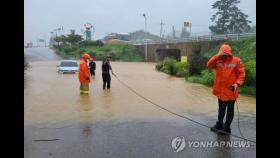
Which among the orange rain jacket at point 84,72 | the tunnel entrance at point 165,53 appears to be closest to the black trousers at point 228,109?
the orange rain jacket at point 84,72

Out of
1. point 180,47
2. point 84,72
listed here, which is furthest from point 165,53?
point 84,72

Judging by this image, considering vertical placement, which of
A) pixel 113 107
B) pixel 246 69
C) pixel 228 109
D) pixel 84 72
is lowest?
pixel 113 107

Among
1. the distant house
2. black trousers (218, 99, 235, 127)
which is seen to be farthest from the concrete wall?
black trousers (218, 99, 235, 127)

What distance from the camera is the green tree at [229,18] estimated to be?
212ft

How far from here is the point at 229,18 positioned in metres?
65.6

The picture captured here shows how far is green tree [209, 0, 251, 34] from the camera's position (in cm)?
6456

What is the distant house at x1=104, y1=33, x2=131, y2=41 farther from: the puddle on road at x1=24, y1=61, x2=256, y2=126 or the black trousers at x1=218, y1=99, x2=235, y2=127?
the black trousers at x1=218, y1=99, x2=235, y2=127

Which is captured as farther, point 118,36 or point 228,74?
point 118,36

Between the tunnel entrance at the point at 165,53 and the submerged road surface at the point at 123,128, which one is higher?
the tunnel entrance at the point at 165,53

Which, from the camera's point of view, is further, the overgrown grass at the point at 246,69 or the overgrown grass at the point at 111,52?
the overgrown grass at the point at 111,52
